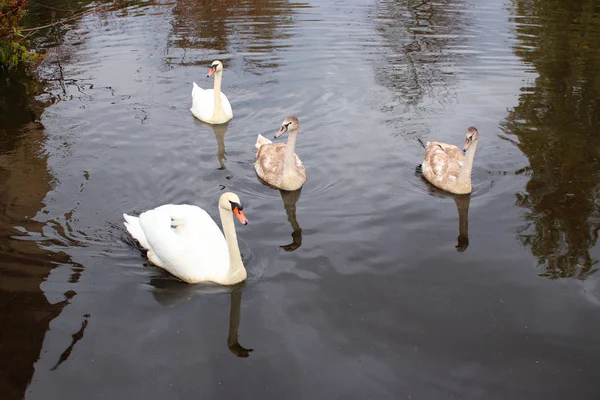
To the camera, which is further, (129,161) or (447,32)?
(447,32)

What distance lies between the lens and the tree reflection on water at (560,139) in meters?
9.30

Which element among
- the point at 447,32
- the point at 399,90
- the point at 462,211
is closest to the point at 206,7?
the point at 447,32

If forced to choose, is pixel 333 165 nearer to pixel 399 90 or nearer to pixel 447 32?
pixel 399 90

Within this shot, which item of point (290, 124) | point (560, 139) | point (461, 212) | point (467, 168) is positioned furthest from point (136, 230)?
point (560, 139)

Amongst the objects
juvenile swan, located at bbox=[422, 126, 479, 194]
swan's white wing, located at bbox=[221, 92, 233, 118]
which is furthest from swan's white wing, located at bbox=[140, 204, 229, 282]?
swan's white wing, located at bbox=[221, 92, 233, 118]

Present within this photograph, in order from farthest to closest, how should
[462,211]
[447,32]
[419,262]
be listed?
[447,32], [462,211], [419,262]

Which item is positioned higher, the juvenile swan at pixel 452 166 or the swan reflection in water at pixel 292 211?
the juvenile swan at pixel 452 166

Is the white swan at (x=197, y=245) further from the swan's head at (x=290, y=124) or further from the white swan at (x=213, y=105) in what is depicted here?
the white swan at (x=213, y=105)

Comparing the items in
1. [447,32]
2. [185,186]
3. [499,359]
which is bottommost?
[499,359]

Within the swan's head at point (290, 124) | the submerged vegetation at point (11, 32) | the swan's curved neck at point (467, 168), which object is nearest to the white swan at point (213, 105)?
the swan's head at point (290, 124)

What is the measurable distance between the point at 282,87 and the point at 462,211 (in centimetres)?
694

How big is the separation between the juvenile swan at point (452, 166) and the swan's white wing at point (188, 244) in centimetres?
427

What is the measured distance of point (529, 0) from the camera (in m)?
24.5

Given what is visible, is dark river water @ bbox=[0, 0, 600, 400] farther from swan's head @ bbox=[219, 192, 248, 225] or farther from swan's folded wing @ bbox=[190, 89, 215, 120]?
swan's head @ bbox=[219, 192, 248, 225]
